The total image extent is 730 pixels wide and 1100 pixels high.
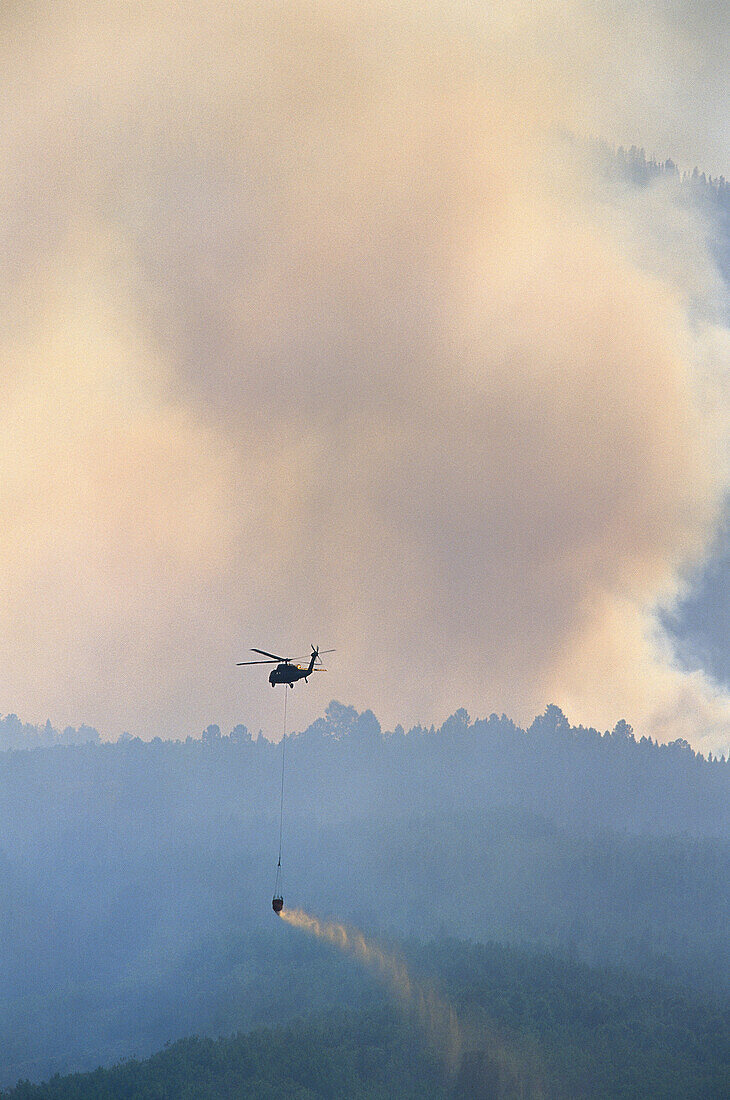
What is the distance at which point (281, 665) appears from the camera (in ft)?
407

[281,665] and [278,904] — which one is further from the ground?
[281,665]

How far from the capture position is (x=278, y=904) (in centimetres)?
12162

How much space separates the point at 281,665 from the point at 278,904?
25.1 meters
